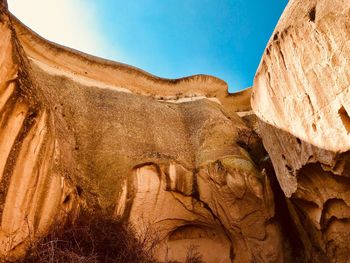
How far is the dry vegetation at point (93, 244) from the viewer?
5.35m

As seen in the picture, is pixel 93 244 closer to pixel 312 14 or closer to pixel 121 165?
pixel 121 165

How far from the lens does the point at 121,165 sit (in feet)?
25.6

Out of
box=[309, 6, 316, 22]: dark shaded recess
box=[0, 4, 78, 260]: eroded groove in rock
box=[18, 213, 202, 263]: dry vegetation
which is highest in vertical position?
box=[309, 6, 316, 22]: dark shaded recess

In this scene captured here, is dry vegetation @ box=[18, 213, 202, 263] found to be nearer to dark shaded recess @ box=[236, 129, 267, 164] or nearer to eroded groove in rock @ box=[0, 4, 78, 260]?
eroded groove in rock @ box=[0, 4, 78, 260]

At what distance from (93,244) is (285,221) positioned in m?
4.59

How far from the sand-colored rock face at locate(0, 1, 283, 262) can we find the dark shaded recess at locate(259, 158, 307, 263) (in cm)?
30

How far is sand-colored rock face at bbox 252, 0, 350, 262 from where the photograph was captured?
4.83m

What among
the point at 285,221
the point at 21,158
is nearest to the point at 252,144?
the point at 285,221

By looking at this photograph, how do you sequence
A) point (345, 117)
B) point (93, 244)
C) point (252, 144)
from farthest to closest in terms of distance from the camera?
point (252, 144) < point (93, 244) < point (345, 117)

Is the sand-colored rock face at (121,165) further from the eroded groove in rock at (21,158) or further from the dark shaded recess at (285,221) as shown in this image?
the dark shaded recess at (285,221)

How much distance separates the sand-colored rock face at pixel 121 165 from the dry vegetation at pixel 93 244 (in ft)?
0.74

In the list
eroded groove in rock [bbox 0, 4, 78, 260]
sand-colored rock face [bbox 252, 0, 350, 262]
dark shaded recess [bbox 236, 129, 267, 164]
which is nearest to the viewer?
eroded groove in rock [bbox 0, 4, 78, 260]

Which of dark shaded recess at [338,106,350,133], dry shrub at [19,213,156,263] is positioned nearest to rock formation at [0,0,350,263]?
dark shaded recess at [338,106,350,133]

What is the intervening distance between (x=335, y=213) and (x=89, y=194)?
4.61 metres
